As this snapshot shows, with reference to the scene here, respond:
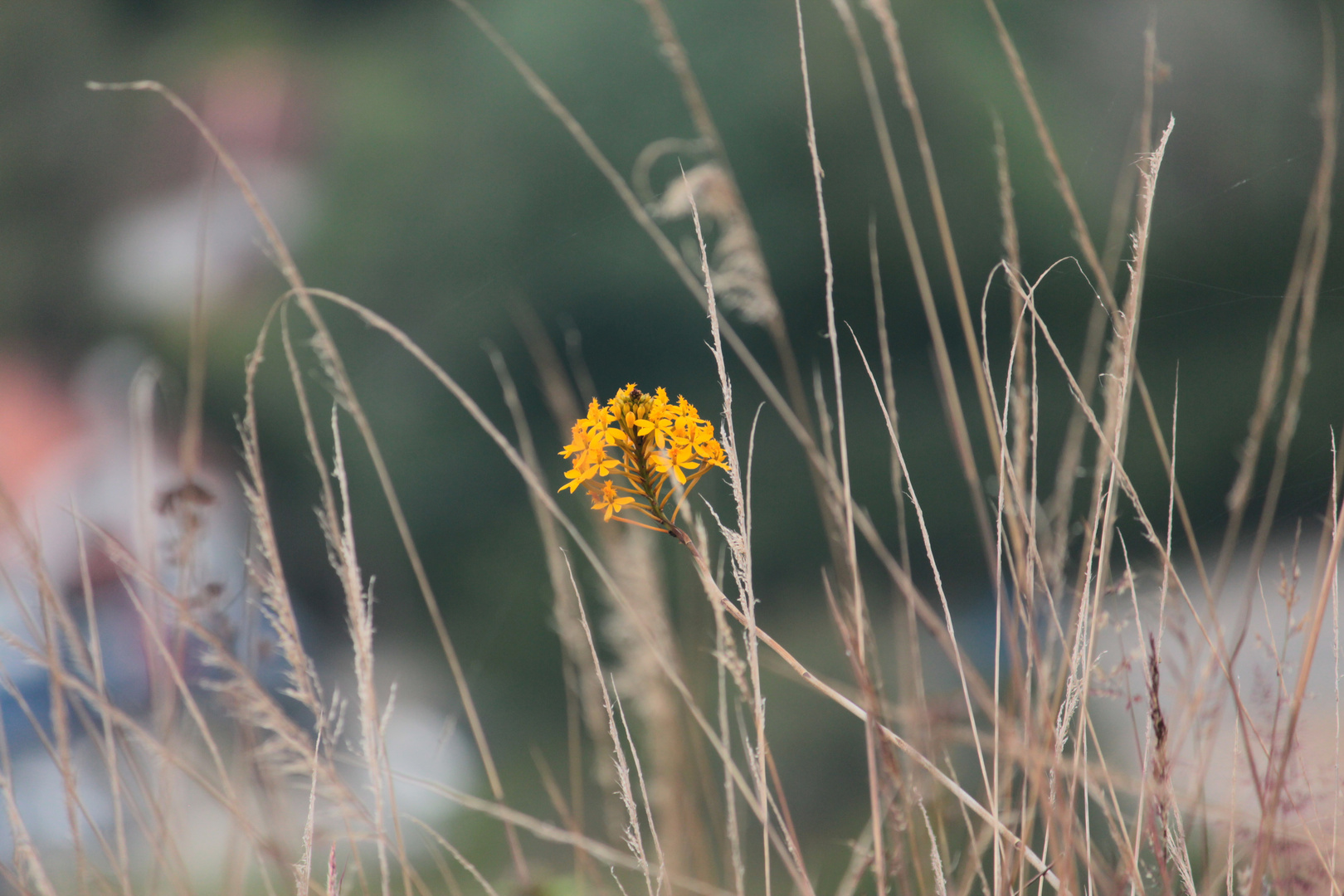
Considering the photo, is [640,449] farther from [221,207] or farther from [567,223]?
[221,207]

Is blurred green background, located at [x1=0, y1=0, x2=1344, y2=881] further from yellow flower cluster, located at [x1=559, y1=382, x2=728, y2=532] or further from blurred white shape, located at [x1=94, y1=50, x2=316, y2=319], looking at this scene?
yellow flower cluster, located at [x1=559, y1=382, x2=728, y2=532]

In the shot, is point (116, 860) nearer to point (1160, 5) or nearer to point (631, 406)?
point (631, 406)

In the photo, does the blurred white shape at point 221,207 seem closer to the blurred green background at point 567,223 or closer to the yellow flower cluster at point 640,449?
the blurred green background at point 567,223

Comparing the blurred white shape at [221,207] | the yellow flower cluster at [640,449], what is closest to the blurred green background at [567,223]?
the blurred white shape at [221,207]

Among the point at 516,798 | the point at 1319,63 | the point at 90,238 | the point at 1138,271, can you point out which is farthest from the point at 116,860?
the point at 90,238

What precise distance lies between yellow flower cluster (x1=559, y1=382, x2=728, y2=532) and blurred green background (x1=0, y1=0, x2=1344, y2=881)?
4.83 ft

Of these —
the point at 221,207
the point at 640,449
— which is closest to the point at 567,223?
the point at 221,207

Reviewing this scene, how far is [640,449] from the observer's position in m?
0.42

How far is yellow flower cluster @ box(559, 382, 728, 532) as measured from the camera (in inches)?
16.3

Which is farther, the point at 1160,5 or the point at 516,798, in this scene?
the point at 516,798

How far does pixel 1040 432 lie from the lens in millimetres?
1942

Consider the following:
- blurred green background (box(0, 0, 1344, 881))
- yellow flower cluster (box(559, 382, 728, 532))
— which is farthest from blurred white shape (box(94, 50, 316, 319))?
yellow flower cluster (box(559, 382, 728, 532))

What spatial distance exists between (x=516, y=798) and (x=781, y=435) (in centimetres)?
118

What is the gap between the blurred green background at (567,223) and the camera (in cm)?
192
